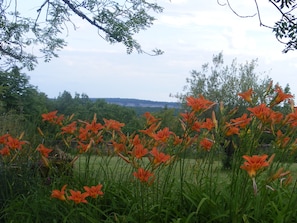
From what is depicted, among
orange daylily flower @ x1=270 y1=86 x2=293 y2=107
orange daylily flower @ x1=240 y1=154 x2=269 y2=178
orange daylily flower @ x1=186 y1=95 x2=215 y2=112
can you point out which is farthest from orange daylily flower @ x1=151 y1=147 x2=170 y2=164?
orange daylily flower @ x1=270 y1=86 x2=293 y2=107

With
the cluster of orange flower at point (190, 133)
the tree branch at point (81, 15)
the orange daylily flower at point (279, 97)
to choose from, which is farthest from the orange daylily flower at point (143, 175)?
the tree branch at point (81, 15)

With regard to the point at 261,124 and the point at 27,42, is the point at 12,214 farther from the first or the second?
the point at 27,42

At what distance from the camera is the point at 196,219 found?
318 centimetres

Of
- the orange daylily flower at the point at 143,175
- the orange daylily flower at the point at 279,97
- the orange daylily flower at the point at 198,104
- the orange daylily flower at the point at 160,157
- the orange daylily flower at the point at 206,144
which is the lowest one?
the orange daylily flower at the point at 143,175

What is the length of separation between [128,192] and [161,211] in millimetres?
500

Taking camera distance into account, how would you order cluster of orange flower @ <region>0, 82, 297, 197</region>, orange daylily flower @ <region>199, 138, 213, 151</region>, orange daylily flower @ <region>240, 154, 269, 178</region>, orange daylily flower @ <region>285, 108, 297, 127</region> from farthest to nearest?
1. orange daylily flower @ <region>199, 138, 213, 151</region>
2. orange daylily flower @ <region>285, 108, 297, 127</region>
3. cluster of orange flower @ <region>0, 82, 297, 197</region>
4. orange daylily flower @ <region>240, 154, 269, 178</region>

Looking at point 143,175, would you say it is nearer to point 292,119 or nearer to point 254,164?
point 254,164

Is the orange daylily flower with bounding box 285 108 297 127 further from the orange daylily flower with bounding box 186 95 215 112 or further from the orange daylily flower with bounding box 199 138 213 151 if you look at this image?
the orange daylily flower with bounding box 199 138 213 151

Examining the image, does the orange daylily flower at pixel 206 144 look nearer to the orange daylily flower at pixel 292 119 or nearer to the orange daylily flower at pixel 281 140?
the orange daylily flower at pixel 281 140

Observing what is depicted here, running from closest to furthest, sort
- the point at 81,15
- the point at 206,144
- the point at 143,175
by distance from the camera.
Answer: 1. the point at 143,175
2. the point at 206,144
3. the point at 81,15

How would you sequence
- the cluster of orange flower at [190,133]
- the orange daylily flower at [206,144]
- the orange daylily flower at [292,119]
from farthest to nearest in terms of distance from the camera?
1. the orange daylily flower at [206,144]
2. the orange daylily flower at [292,119]
3. the cluster of orange flower at [190,133]

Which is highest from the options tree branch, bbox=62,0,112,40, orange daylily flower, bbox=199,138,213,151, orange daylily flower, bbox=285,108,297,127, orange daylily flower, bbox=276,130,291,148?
tree branch, bbox=62,0,112,40

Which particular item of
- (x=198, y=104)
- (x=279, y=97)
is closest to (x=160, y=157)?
(x=198, y=104)

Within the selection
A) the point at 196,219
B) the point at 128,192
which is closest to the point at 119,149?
the point at 128,192
